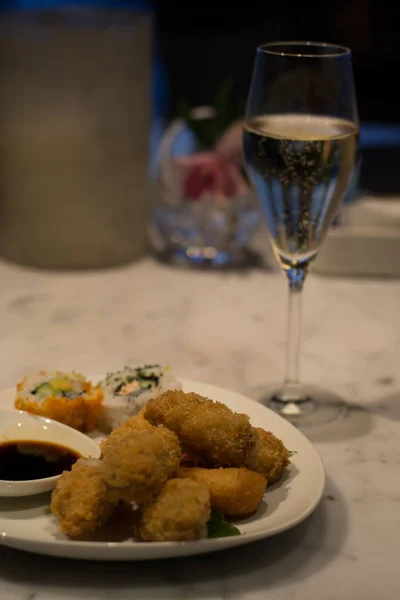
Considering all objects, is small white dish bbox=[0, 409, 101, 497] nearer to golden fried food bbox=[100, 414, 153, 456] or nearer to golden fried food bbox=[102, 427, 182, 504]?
golden fried food bbox=[100, 414, 153, 456]

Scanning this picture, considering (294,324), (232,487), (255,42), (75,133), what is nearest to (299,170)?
(294,324)

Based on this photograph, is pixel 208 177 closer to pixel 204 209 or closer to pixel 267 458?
pixel 204 209

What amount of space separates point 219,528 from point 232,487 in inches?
1.7

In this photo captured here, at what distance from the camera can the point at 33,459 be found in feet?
3.08

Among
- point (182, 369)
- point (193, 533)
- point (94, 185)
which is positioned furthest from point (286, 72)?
point (94, 185)

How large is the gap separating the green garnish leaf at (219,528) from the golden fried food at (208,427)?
84mm

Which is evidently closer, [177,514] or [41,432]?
[177,514]

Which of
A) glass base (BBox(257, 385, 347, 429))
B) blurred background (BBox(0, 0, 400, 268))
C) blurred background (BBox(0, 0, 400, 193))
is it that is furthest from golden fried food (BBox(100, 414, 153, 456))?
blurred background (BBox(0, 0, 400, 193))

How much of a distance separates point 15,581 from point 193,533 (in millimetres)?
173

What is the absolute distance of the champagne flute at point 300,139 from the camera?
107 centimetres

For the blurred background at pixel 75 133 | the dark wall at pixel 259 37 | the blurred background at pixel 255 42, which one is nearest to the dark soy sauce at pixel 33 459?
the blurred background at pixel 75 133

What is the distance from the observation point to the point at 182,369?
1.31 meters

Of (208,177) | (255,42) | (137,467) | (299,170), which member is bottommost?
(255,42)

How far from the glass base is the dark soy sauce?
1.07 feet
